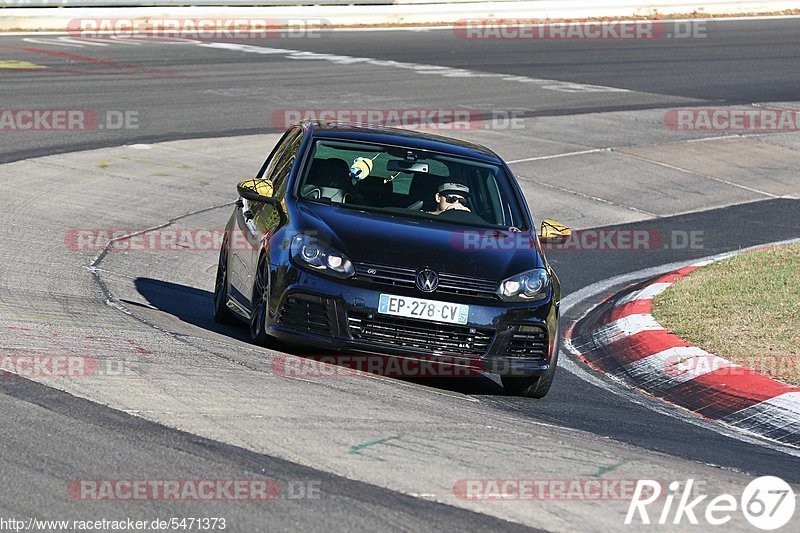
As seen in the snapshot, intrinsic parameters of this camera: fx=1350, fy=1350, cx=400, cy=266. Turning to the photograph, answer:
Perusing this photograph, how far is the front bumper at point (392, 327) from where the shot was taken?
7887 millimetres

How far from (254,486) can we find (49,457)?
86cm

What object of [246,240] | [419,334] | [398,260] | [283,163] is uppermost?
[283,163]

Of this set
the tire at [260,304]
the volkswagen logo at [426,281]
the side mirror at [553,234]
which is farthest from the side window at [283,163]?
the side mirror at [553,234]

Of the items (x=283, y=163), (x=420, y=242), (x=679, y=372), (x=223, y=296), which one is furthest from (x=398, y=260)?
(x=679, y=372)

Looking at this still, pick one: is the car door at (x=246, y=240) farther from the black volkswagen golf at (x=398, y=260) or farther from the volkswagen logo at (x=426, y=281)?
the volkswagen logo at (x=426, y=281)

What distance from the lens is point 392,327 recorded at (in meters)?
7.92

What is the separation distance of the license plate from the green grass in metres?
2.25

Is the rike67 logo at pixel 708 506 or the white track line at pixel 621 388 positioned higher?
the rike67 logo at pixel 708 506

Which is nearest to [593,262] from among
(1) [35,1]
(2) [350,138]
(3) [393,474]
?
(2) [350,138]

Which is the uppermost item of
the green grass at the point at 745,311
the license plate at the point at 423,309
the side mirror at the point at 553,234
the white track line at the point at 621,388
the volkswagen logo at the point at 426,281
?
the side mirror at the point at 553,234

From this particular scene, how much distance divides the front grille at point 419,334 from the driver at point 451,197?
1265 millimetres

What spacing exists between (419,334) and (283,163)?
Result: 2.25 metres

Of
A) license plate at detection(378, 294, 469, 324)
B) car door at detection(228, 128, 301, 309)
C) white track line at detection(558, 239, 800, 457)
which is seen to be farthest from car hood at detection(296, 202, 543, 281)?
white track line at detection(558, 239, 800, 457)

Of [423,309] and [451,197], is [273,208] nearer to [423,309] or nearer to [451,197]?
[451,197]
